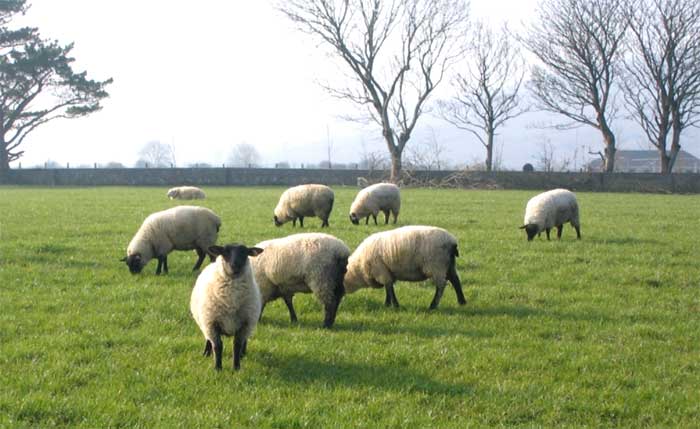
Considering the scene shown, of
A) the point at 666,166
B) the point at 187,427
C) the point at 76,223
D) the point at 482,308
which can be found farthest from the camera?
the point at 666,166

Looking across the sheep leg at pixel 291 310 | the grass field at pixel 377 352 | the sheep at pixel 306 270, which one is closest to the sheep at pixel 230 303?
the grass field at pixel 377 352

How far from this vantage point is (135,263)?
35.4ft

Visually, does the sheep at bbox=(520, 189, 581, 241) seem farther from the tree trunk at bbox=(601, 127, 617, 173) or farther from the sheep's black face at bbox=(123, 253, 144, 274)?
the tree trunk at bbox=(601, 127, 617, 173)

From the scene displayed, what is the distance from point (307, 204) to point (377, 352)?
11.4 metres

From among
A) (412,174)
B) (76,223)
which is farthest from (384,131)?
(76,223)

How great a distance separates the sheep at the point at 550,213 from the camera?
49.3 feet

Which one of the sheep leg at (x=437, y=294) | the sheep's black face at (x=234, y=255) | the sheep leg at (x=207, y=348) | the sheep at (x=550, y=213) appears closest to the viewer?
the sheep's black face at (x=234, y=255)

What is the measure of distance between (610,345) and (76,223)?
1481 cm

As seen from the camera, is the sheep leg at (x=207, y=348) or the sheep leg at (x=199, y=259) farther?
the sheep leg at (x=199, y=259)

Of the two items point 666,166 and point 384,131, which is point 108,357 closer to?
point 384,131

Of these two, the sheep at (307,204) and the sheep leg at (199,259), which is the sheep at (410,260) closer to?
the sheep leg at (199,259)

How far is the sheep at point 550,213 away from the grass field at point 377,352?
285cm

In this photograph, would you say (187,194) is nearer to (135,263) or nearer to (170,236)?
(170,236)

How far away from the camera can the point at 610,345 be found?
6.88m
